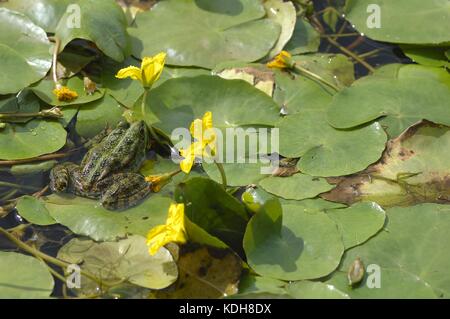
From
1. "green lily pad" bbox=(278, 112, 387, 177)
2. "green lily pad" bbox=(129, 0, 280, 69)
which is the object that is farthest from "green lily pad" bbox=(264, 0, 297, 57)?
"green lily pad" bbox=(278, 112, 387, 177)

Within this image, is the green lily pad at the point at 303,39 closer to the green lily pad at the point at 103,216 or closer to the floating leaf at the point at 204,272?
the green lily pad at the point at 103,216

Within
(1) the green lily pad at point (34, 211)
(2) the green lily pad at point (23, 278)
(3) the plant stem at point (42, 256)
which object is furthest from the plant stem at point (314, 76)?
(2) the green lily pad at point (23, 278)

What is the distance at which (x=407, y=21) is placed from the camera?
16.4ft

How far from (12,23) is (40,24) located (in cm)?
19

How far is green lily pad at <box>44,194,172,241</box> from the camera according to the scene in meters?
3.85

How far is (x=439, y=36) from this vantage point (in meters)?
4.88

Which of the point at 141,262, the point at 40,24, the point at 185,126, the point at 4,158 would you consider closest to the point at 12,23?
the point at 40,24

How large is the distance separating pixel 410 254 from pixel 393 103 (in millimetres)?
1186

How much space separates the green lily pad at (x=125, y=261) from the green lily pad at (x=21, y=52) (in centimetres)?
131

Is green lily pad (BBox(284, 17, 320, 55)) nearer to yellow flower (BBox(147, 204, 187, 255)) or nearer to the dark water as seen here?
A: the dark water

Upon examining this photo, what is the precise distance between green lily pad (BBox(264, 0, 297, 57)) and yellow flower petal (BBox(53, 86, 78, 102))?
1389 millimetres

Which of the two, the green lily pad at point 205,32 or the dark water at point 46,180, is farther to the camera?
the green lily pad at point 205,32

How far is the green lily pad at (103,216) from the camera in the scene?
3846mm

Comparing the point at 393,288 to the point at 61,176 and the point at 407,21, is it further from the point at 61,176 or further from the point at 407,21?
A: the point at 407,21
